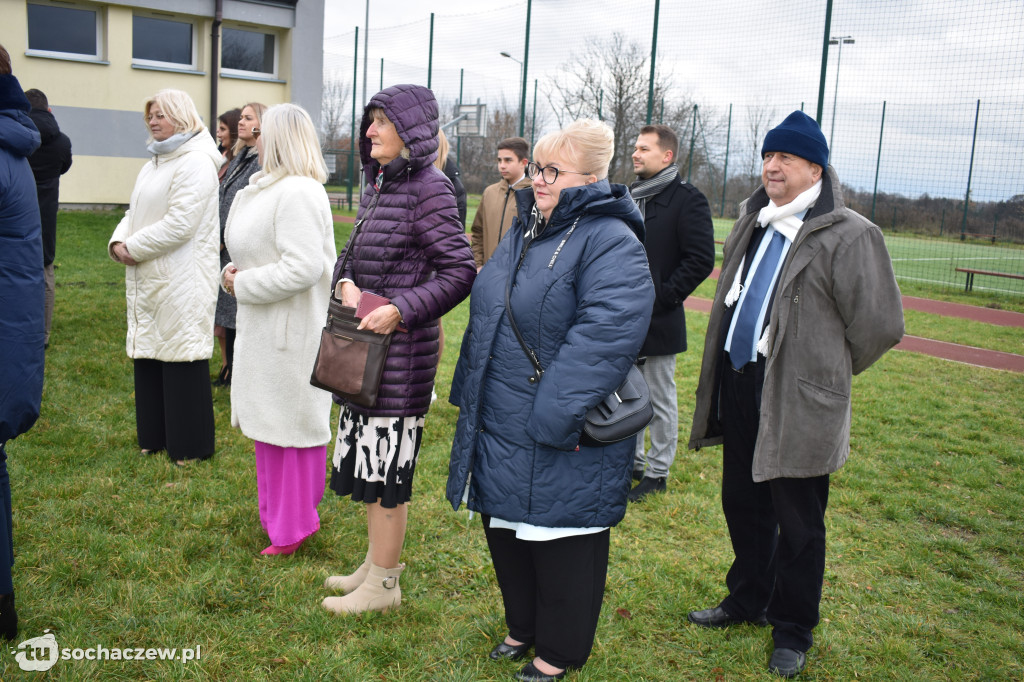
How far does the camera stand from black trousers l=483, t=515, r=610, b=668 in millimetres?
2750

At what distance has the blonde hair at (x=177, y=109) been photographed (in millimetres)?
4531

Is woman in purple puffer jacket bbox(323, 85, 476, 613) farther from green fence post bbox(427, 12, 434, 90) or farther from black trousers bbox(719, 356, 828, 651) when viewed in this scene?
green fence post bbox(427, 12, 434, 90)

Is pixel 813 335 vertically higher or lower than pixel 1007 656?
higher

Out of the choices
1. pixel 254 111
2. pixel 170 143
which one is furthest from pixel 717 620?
pixel 254 111

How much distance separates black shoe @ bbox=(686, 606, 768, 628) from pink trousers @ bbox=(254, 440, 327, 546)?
1834mm

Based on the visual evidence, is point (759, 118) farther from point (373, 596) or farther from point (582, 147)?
point (373, 596)

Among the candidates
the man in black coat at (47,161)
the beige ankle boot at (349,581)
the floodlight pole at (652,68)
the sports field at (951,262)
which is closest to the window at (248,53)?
the floodlight pole at (652,68)

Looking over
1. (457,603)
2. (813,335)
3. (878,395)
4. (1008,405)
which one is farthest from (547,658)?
(1008,405)

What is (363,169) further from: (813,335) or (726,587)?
(726,587)

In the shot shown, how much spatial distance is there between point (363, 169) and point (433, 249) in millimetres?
574

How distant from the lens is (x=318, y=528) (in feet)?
13.2

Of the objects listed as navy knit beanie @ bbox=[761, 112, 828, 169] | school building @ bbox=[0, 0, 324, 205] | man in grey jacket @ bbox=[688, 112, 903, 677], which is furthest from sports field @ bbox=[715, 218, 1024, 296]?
navy knit beanie @ bbox=[761, 112, 828, 169]

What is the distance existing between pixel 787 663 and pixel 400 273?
211 cm

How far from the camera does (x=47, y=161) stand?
675 centimetres
